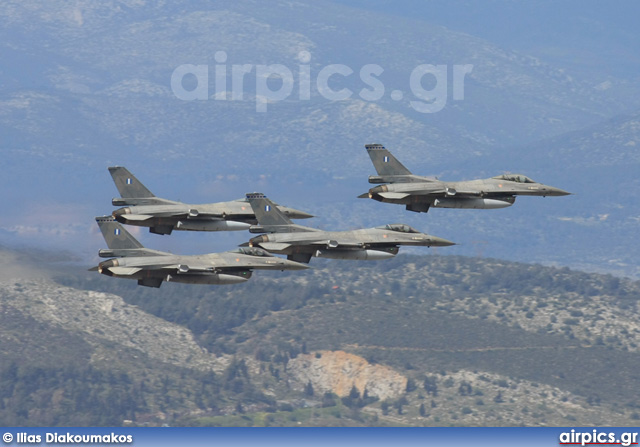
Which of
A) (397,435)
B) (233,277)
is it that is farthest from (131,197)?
(397,435)

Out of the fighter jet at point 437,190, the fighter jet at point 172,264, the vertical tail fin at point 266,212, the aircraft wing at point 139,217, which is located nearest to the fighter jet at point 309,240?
the vertical tail fin at point 266,212

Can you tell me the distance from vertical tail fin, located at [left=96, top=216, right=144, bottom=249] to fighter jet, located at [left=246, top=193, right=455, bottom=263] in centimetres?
1157

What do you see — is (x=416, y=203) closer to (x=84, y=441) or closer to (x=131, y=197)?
(x=131, y=197)

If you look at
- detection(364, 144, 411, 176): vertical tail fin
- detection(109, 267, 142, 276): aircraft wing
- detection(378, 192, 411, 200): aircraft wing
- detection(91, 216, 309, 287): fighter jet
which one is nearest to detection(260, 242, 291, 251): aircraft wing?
detection(91, 216, 309, 287): fighter jet

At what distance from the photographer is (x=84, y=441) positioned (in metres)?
154

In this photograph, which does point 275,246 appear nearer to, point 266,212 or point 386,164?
point 266,212

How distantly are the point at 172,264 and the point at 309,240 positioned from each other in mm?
13936

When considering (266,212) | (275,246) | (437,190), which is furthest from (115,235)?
(437,190)

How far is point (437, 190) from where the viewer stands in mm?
152250

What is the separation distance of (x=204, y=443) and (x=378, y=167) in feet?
102

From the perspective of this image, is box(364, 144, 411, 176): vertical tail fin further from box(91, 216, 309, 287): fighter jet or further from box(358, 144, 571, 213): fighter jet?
box(91, 216, 309, 287): fighter jet

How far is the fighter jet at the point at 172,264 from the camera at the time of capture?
138m

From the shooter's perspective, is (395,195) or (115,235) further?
(395,195)

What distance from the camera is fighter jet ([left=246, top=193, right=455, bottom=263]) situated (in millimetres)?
146125
